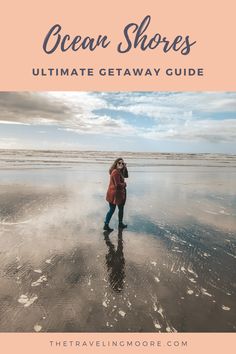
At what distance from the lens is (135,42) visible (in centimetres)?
884

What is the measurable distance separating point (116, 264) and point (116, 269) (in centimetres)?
22

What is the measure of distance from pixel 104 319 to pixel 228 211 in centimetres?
763

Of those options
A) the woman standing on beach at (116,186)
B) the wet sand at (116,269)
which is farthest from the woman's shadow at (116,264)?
the woman standing on beach at (116,186)

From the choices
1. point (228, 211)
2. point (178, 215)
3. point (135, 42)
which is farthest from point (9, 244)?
point (228, 211)

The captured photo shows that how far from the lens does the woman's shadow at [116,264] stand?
5.09 meters

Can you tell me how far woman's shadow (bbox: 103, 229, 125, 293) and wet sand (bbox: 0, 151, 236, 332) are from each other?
0.02m

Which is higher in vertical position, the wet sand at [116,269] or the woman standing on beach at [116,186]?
the woman standing on beach at [116,186]

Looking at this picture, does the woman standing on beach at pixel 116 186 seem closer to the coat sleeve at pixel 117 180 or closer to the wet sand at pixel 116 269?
the coat sleeve at pixel 117 180

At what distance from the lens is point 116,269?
5.64 metres

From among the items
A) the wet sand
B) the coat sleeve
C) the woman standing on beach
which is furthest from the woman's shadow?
the coat sleeve

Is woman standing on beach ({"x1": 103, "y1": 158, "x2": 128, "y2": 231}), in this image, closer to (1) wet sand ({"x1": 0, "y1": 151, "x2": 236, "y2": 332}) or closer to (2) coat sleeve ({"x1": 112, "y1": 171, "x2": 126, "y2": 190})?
(2) coat sleeve ({"x1": 112, "y1": 171, "x2": 126, "y2": 190})

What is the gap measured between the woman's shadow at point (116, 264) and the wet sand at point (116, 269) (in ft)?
0.06

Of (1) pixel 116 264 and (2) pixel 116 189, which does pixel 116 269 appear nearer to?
(1) pixel 116 264
